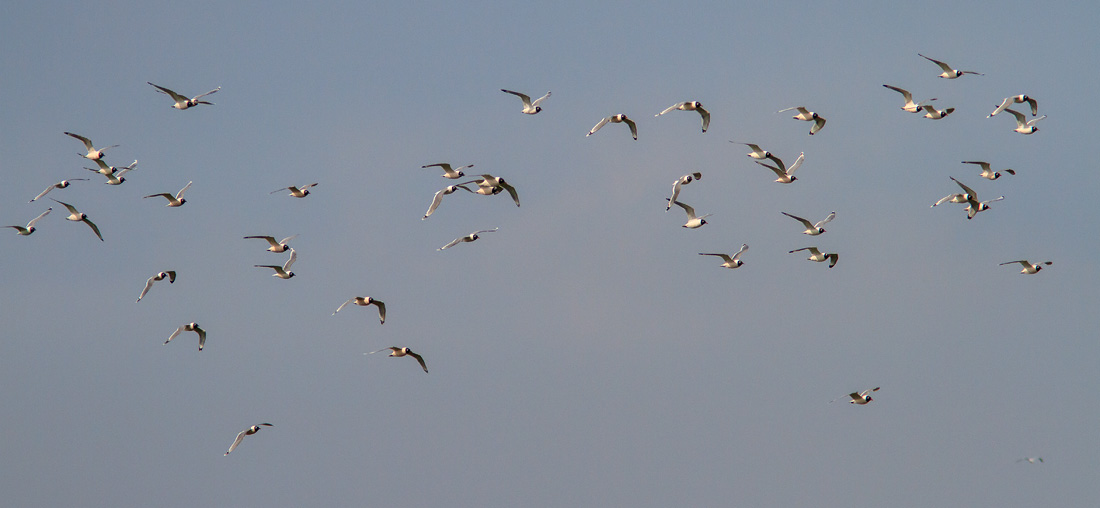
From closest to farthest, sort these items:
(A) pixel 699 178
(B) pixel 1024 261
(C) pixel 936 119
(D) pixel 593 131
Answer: (D) pixel 593 131 < (A) pixel 699 178 < (C) pixel 936 119 < (B) pixel 1024 261

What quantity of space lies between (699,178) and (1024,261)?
687 inches

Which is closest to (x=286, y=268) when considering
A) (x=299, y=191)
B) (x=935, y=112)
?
(x=299, y=191)

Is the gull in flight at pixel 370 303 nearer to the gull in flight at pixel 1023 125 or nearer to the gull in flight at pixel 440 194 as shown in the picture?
the gull in flight at pixel 440 194

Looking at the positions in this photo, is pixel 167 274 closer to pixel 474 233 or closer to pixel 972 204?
pixel 474 233

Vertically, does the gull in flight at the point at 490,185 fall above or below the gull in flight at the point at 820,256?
above

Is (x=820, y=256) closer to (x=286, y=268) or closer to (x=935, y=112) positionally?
(x=935, y=112)

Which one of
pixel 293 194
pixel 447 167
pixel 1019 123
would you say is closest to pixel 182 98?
pixel 293 194

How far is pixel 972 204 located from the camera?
5869 centimetres

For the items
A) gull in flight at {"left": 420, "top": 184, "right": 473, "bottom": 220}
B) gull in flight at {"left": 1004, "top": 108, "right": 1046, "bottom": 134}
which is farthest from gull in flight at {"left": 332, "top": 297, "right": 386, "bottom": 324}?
gull in flight at {"left": 1004, "top": 108, "right": 1046, "bottom": 134}

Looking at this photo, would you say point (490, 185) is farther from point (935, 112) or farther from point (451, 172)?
point (935, 112)

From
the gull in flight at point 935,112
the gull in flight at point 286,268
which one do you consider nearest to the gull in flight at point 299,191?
the gull in flight at point 286,268

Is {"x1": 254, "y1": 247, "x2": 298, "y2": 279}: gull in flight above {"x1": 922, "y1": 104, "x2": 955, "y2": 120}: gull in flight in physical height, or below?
below

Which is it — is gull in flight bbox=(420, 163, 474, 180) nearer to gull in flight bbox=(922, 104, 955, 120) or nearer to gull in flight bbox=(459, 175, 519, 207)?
gull in flight bbox=(459, 175, 519, 207)

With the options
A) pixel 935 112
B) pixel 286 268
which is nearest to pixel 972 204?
pixel 935 112
